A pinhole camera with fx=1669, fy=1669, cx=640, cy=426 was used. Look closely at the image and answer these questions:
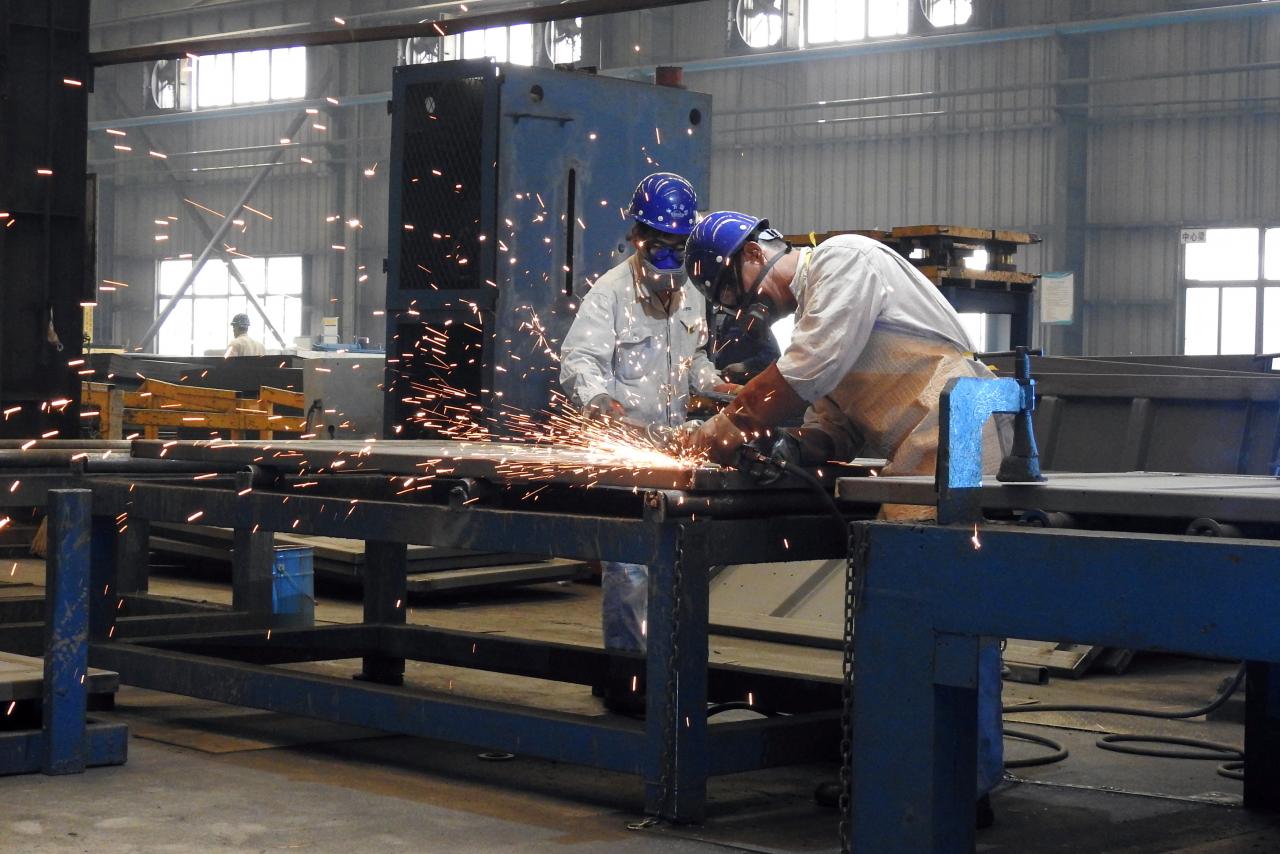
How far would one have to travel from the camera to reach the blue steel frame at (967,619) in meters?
2.28

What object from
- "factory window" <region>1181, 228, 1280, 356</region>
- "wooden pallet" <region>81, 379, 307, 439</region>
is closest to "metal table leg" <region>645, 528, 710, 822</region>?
"wooden pallet" <region>81, 379, 307, 439</region>

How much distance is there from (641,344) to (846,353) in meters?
1.78

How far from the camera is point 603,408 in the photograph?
5.16 metres

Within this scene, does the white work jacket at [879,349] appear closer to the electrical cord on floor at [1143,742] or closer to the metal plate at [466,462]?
the metal plate at [466,462]

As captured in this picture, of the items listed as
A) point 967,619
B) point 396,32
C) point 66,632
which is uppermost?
point 396,32

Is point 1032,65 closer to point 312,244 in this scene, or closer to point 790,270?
point 312,244

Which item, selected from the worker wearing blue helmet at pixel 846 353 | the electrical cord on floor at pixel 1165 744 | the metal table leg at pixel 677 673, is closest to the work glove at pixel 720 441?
the worker wearing blue helmet at pixel 846 353

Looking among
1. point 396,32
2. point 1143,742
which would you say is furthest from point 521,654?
point 396,32

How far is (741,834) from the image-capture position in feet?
11.7

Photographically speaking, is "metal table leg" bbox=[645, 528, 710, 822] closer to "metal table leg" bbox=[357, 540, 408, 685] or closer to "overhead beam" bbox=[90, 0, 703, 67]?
"metal table leg" bbox=[357, 540, 408, 685]

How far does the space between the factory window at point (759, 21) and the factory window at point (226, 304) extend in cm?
817

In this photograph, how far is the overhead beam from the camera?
19.9ft

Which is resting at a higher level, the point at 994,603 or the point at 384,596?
the point at 994,603

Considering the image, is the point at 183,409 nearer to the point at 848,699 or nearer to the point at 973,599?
the point at 848,699
